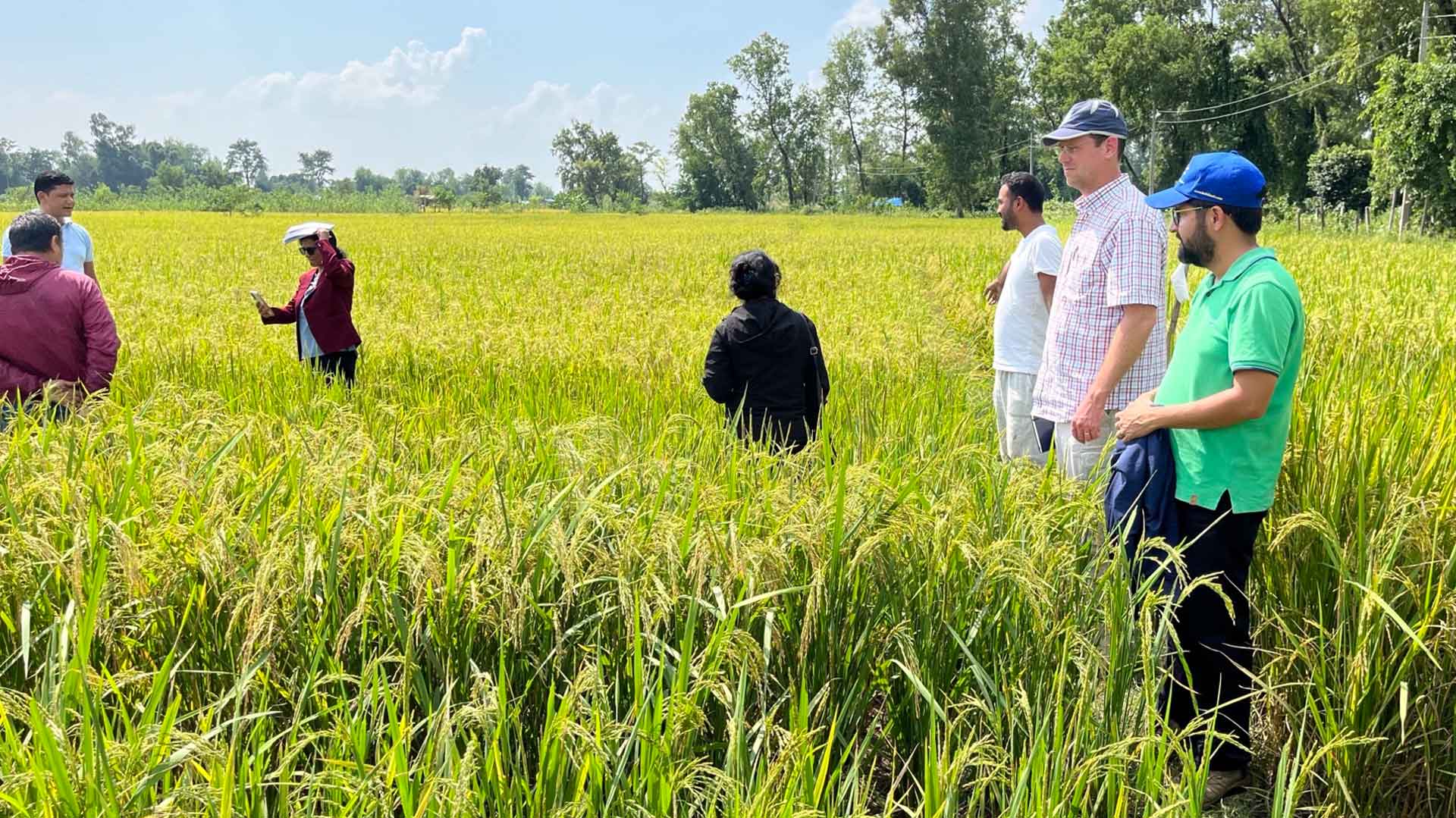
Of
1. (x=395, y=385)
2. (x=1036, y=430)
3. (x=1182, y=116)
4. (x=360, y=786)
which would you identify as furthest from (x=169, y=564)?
(x=1182, y=116)

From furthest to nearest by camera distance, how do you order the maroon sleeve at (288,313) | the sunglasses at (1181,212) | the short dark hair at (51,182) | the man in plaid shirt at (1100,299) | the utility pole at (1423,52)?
the utility pole at (1423,52)
the short dark hair at (51,182)
the maroon sleeve at (288,313)
the man in plaid shirt at (1100,299)
the sunglasses at (1181,212)

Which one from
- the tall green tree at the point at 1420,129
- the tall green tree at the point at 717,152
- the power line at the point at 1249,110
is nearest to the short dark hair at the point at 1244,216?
the tall green tree at the point at 1420,129

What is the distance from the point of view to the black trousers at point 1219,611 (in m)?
2.64

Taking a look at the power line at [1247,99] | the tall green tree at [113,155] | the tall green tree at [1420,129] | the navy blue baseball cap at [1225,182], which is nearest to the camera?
the navy blue baseball cap at [1225,182]

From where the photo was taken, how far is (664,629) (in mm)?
2447

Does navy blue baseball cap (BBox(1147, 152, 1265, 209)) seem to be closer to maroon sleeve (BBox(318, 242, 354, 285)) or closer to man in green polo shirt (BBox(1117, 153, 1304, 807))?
man in green polo shirt (BBox(1117, 153, 1304, 807))

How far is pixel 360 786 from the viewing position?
1571mm

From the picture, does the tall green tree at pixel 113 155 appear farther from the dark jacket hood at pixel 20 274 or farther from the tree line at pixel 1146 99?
the dark jacket hood at pixel 20 274

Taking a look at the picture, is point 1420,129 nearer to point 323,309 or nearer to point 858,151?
point 323,309

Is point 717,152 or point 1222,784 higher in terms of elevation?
point 717,152

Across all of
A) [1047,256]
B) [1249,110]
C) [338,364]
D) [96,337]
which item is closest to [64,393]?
[96,337]

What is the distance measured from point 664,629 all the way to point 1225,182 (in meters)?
2.02

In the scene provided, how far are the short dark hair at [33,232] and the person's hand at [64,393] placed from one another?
658 millimetres

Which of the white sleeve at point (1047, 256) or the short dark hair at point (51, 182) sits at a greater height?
the short dark hair at point (51, 182)
